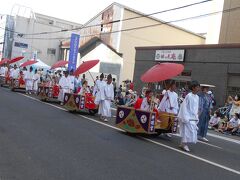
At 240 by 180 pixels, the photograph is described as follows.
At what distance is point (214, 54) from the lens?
2456 centimetres

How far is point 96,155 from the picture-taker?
8070 millimetres

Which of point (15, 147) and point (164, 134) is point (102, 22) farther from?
point (15, 147)

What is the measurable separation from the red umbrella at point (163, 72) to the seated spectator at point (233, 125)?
7.40m

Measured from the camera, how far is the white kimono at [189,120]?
9766 mm

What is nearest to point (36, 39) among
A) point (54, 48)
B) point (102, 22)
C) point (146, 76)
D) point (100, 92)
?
point (54, 48)

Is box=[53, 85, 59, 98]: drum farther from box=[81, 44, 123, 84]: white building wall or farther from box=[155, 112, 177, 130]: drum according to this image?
box=[81, 44, 123, 84]: white building wall

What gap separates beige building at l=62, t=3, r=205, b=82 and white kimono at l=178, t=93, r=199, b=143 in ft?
80.1

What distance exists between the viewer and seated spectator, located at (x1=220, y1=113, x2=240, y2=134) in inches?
647

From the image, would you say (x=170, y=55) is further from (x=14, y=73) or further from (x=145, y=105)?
(x=145, y=105)

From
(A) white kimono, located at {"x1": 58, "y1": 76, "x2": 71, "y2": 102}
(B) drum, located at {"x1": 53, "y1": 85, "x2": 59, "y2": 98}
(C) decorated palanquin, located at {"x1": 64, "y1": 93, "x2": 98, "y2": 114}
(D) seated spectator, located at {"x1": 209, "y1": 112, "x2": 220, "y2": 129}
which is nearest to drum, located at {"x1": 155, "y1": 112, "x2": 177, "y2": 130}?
(C) decorated palanquin, located at {"x1": 64, "y1": 93, "x2": 98, "y2": 114}

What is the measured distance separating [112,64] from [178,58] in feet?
37.9

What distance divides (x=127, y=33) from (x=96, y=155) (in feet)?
95.9

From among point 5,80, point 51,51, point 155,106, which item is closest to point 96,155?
point 155,106

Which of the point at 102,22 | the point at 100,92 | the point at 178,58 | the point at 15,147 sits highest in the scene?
the point at 102,22
